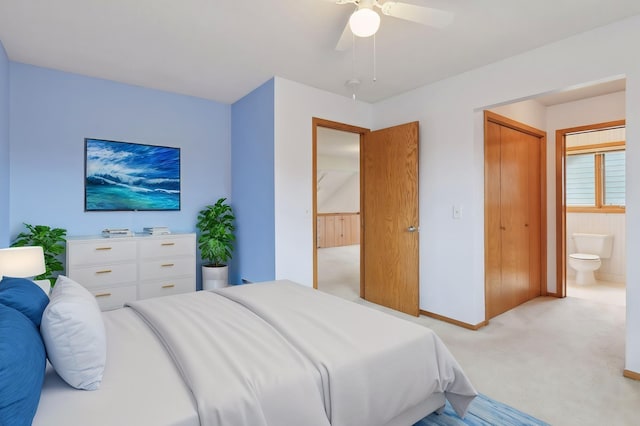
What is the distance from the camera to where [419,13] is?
1931 mm

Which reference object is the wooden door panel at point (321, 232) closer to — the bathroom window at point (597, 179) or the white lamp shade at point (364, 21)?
the bathroom window at point (597, 179)

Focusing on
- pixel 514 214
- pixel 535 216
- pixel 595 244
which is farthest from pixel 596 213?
pixel 514 214

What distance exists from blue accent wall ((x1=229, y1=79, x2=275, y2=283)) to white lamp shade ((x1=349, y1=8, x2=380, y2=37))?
1762 mm

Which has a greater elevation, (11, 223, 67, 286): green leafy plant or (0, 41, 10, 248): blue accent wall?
(0, 41, 10, 248): blue accent wall

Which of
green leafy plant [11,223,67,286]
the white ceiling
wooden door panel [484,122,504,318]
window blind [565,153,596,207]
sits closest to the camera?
the white ceiling

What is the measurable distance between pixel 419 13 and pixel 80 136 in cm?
346

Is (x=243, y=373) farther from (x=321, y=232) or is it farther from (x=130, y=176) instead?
(x=321, y=232)

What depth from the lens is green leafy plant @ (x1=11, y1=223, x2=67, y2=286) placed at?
307 centimetres

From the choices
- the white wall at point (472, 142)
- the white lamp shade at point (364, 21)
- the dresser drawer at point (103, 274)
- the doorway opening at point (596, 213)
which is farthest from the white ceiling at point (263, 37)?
the doorway opening at point (596, 213)

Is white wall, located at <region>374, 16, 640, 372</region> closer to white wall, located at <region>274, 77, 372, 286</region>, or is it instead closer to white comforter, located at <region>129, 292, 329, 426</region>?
white wall, located at <region>274, 77, 372, 286</region>

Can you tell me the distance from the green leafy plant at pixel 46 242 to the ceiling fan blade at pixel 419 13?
3402mm

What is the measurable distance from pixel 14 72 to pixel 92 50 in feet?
3.04

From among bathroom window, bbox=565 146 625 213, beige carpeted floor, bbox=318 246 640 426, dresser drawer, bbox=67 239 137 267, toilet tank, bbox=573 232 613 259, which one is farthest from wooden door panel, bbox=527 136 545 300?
dresser drawer, bbox=67 239 137 267

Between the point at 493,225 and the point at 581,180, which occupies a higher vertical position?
the point at 581,180
